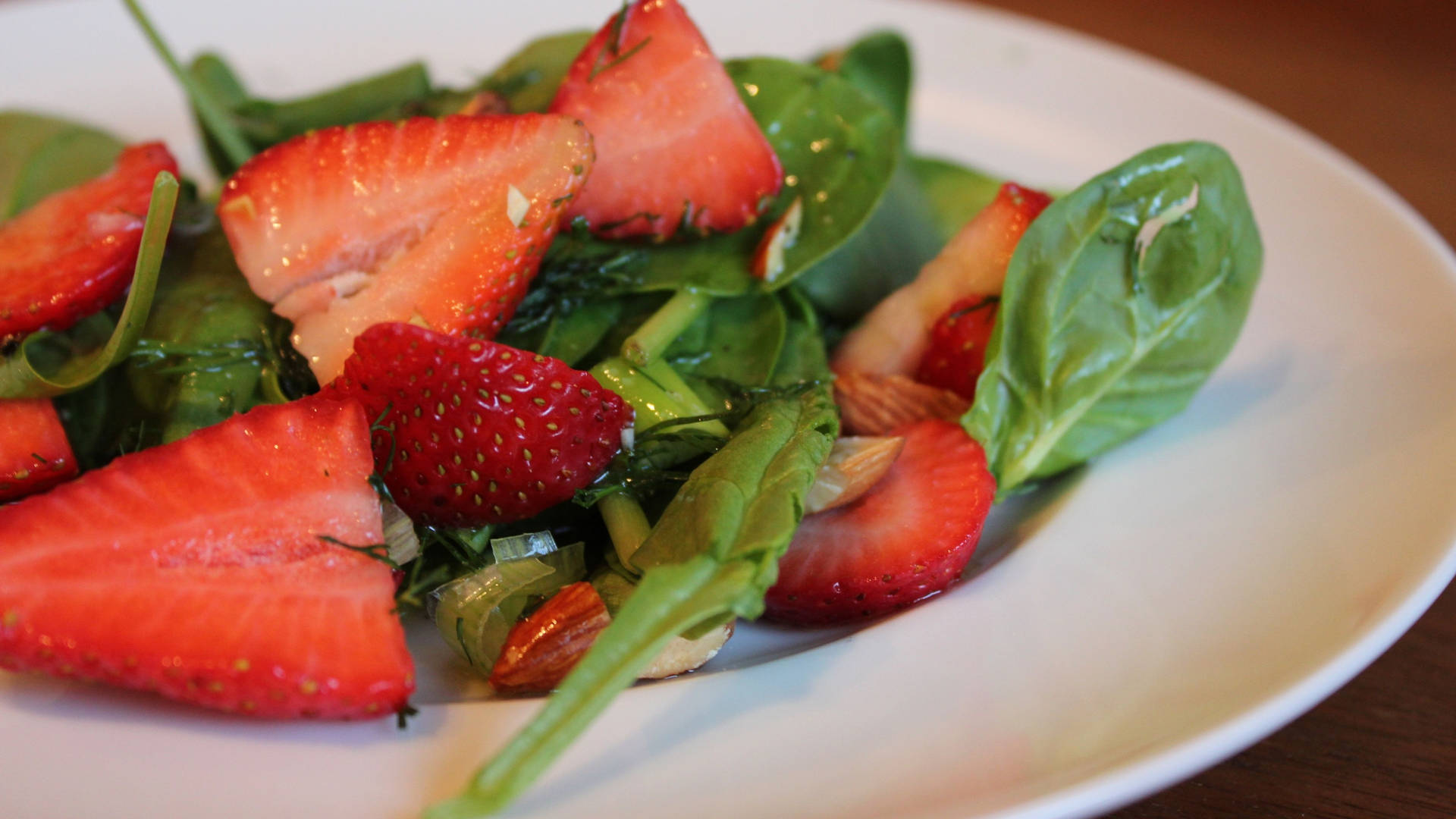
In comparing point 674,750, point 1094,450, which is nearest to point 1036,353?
point 1094,450

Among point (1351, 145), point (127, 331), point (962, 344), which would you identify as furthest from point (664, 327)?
point (1351, 145)

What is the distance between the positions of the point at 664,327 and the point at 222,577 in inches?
22.6

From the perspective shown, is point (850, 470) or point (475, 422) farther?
point (850, 470)

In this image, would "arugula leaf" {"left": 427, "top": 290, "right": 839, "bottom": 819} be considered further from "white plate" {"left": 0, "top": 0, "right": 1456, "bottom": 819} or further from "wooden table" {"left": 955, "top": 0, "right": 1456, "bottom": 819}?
"wooden table" {"left": 955, "top": 0, "right": 1456, "bottom": 819}

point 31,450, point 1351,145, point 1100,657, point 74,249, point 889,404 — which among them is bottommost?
point 1351,145

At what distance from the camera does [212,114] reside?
1499 millimetres

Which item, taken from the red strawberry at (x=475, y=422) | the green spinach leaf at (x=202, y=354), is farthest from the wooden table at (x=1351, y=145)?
the green spinach leaf at (x=202, y=354)

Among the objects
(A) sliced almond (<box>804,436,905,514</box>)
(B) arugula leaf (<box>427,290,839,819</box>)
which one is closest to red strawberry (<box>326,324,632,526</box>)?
(B) arugula leaf (<box>427,290,839,819</box>)

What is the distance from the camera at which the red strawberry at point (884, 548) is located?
1.13m

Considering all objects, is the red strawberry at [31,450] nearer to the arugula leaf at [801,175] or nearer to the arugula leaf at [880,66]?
the arugula leaf at [801,175]

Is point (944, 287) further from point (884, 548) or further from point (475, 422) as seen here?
point (475, 422)

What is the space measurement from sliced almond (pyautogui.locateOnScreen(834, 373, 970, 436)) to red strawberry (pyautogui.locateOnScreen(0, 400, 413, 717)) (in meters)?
0.60

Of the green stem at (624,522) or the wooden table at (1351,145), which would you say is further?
the green stem at (624,522)

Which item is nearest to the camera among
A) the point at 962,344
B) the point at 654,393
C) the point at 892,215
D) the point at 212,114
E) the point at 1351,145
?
the point at 654,393
